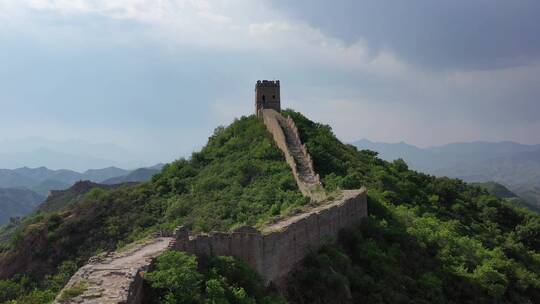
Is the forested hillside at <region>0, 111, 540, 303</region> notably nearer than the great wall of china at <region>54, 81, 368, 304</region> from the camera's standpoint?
No

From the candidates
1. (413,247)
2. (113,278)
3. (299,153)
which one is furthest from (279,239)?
(299,153)

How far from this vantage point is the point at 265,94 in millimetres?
53062

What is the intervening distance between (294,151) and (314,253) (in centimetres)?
1901

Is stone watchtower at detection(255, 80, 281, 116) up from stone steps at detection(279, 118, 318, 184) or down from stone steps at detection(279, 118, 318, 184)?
up

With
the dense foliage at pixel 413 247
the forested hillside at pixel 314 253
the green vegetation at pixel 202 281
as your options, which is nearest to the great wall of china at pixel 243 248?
the green vegetation at pixel 202 281

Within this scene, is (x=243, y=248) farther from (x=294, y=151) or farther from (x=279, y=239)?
(x=294, y=151)

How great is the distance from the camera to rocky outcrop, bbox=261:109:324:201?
31484 millimetres

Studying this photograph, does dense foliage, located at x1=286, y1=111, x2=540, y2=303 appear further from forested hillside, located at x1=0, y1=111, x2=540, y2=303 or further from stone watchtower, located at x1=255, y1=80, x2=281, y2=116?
stone watchtower, located at x1=255, y1=80, x2=281, y2=116

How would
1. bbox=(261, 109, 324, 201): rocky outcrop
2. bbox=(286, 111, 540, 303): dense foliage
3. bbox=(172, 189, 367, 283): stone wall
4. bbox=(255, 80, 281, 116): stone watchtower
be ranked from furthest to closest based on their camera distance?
1. bbox=(255, 80, 281, 116): stone watchtower
2. bbox=(261, 109, 324, 201): rocky outcrop
3. bbox=(286, 111, 540, 303): dense foliage
4. bbox=(172, 189, 367, 283): stone wall

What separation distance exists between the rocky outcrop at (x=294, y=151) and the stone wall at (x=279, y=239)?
414 cm

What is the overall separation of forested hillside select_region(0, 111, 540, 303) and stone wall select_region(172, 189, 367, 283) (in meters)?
0.50

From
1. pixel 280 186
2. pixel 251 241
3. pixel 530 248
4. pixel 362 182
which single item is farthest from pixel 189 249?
pixel 530 248

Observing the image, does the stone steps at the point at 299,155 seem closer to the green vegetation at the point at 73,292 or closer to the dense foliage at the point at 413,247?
the dense foliage at the point at 413,247

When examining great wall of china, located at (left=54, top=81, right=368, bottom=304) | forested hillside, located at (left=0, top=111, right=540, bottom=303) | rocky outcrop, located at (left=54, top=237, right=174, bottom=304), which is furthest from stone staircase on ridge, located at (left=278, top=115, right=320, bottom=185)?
rocky outcrop, located at (left=54, top=237, right=174, bottom=304)
